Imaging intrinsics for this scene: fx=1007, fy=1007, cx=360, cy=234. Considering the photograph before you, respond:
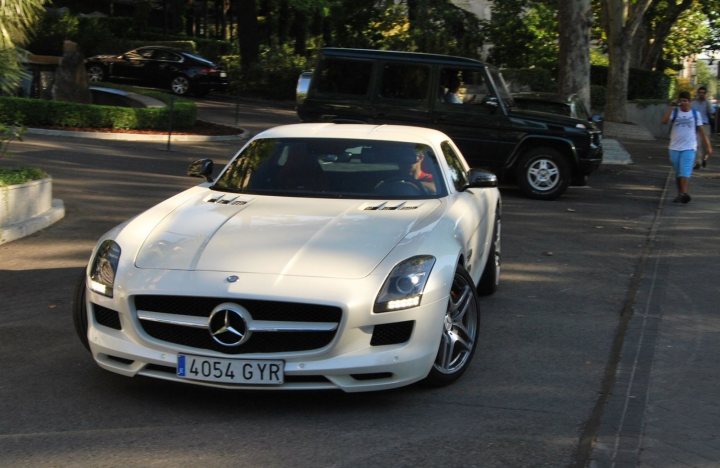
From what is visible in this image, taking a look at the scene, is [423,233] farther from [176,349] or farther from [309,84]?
[309,84]

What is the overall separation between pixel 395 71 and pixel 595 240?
4.75m

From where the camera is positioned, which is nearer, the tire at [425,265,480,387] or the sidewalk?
the sidewalk

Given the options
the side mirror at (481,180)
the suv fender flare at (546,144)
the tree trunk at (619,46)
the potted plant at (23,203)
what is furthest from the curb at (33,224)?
the tree trunk at (619,46)

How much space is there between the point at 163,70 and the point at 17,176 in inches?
891

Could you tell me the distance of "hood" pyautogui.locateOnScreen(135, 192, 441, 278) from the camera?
5484mm

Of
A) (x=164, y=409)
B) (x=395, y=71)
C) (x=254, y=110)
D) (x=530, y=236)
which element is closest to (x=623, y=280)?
(x=530, y=236)

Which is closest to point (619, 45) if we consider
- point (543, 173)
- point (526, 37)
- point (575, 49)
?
A: point (575, 49)

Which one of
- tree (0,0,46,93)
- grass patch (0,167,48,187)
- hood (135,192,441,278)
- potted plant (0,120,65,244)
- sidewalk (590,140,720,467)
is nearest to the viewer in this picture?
sidewalk (590,140,720,467)

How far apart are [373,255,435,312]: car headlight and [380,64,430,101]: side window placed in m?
9.90

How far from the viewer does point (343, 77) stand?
1534 centimetres

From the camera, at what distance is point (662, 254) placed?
36.4 ft

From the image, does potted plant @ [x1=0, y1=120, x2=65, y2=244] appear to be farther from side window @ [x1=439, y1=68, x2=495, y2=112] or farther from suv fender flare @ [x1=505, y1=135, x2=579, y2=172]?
suv fender flare @ [x1=505, y1=135, x2=579, y2=172]

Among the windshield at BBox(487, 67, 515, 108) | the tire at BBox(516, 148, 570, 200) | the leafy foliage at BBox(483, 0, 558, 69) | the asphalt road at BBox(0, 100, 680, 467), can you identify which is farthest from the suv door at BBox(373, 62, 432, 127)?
the leafy foliage at BBox(483, 0, 558, 69)

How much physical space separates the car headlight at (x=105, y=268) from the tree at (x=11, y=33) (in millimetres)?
5820
